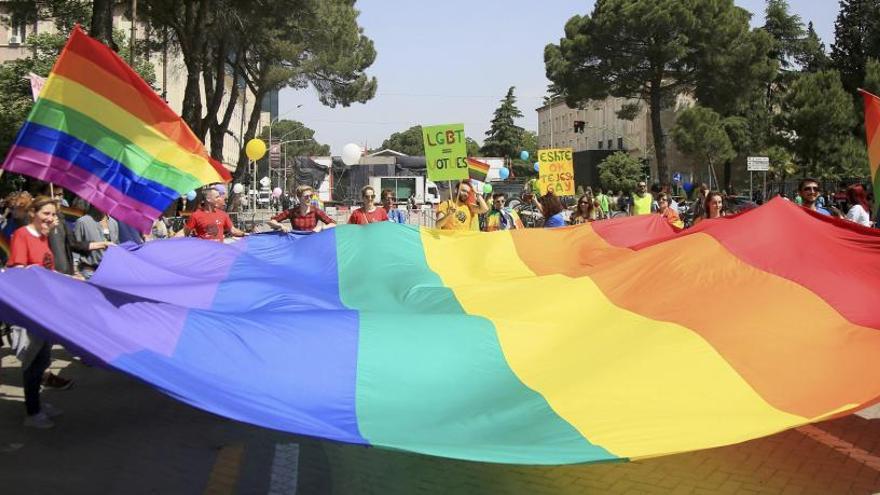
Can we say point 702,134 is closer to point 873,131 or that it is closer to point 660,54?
point 660,54

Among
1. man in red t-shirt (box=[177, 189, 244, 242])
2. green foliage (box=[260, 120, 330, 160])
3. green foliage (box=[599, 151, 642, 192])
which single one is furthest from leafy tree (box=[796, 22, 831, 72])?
green foliage (box=[260, 120, 330, 160])

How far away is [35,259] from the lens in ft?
19.8

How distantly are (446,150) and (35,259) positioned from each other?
10.6 m

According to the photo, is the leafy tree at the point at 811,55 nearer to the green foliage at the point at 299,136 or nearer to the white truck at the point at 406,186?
the white truck at the point at 406,186

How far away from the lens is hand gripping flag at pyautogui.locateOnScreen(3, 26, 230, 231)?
6.39 meters

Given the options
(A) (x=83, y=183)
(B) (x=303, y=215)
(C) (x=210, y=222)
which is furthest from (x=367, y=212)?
(A) (x=83, y=183)

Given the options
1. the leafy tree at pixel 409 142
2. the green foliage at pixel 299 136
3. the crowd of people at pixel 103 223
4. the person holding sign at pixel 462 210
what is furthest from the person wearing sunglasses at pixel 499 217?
the leafy tree at pixel 409 142

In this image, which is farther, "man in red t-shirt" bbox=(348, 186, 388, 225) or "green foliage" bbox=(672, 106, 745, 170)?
"green foliage" bbox=(672, 106, 745, 170)

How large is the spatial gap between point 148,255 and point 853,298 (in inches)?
202

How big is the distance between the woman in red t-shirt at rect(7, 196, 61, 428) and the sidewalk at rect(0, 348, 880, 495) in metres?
0.18

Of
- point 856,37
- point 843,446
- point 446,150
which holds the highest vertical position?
point 856,37

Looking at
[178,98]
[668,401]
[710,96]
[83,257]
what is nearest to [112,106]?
[83,257]

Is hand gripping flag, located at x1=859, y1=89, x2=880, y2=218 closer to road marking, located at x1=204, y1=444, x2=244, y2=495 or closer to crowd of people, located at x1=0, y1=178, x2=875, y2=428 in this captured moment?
crowd of people, located at x1=0, y1=178, x2=875, y2=428

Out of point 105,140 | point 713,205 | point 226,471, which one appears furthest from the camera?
point 713,205
